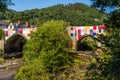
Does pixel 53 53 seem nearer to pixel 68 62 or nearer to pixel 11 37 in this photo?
pixel 68 62

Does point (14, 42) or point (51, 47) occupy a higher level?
point (14, 42)

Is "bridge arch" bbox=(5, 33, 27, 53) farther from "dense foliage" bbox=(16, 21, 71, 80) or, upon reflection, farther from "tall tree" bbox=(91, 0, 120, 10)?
"tall tree" bbox=(91, 0, 120, 10)

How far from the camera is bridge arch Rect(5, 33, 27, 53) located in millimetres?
55756

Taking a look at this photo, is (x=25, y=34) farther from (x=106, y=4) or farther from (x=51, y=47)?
(x=106, y=4)

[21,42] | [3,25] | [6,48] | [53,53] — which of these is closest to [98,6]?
[53,53]

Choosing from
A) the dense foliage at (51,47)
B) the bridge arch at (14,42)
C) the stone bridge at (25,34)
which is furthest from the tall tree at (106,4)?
the bridge arch at (14,42)

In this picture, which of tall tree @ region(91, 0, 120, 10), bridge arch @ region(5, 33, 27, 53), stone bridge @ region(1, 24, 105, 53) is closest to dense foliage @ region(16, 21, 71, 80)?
stone bridge @ region(1, 24, 105, 53)

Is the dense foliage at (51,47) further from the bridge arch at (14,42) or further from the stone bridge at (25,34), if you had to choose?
the bridge arch at (14,42)

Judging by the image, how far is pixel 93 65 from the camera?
7.13m

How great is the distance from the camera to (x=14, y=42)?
62.0m

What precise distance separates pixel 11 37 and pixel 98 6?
47828mm

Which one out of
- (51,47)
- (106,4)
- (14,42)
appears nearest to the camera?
(106,4)

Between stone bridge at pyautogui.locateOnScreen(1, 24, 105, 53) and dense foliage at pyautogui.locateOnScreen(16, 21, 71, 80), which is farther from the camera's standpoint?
stone bridge at pyautogui.locateOnScreen(1, 24, 105, 53)

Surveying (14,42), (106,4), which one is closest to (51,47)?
(106,4)
